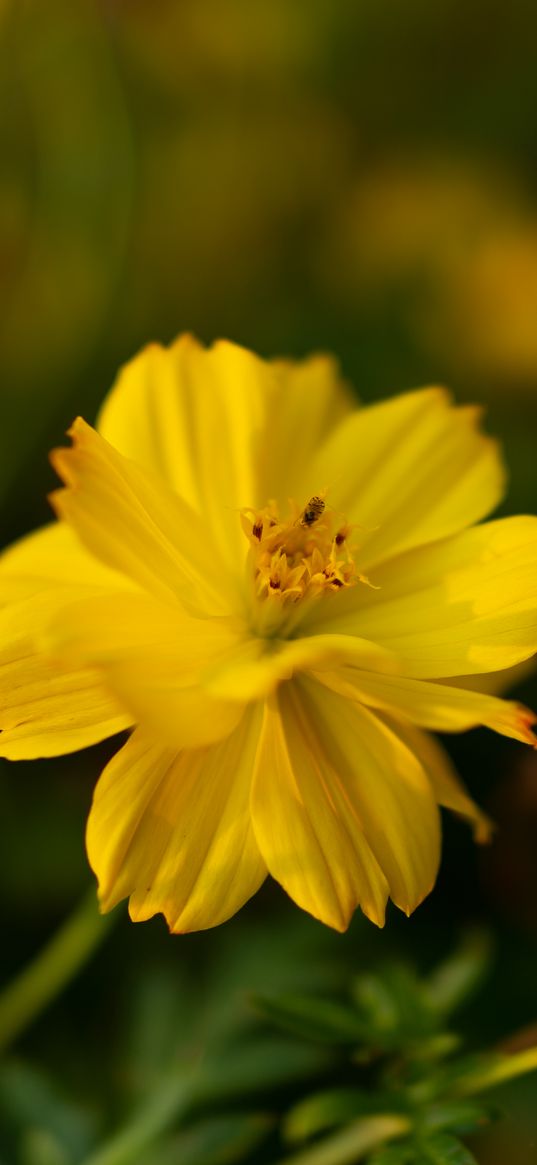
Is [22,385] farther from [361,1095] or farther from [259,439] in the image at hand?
[361,1095]

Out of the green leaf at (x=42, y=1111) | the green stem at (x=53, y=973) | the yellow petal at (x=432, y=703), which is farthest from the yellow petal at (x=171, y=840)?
the green leaf at (x=42, y=1111)

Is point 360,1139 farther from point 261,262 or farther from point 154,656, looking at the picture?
point 261,262

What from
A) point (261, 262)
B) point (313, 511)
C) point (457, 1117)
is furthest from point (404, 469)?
point (261, 262)

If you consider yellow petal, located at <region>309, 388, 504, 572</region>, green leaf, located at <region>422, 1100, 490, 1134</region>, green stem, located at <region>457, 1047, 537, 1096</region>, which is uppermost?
yellow petal, located at <region>309, 388, 504, 572</region>

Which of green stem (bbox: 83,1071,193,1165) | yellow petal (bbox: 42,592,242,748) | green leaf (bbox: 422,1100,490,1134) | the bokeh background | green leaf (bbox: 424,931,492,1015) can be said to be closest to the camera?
yellow petal (bbox: 42,592,242,748)

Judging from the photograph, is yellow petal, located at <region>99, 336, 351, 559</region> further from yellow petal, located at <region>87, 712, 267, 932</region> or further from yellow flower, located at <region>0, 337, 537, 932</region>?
yellow petal, located at <region>87, 712, 267, 932</region>

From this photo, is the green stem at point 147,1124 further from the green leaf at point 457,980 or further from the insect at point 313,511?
the insect at point 313,511

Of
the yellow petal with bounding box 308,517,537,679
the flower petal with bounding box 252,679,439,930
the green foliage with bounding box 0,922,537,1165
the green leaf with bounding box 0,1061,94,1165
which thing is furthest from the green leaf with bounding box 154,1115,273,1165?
the yellow petal with bounding box 308,517,537,679
